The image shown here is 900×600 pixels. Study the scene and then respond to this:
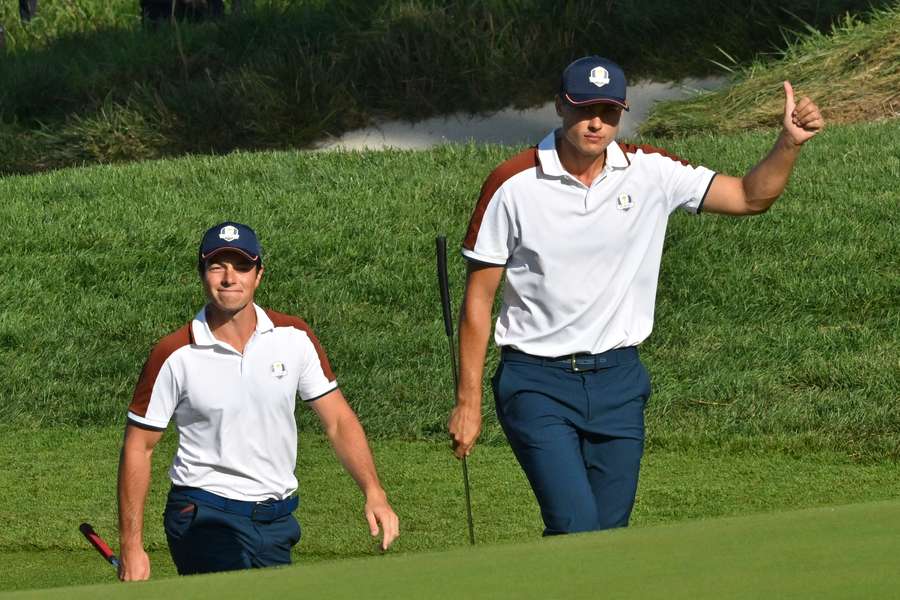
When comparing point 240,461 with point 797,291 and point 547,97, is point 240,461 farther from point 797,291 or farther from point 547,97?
point 547,97

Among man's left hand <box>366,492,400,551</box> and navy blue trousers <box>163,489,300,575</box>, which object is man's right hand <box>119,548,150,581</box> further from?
man's left hand <box>366,492,400,551</box>

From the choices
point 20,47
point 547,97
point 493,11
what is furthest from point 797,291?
point 20,47

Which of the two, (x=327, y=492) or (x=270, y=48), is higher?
(x=270, y=48)

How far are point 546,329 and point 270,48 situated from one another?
13700 mm

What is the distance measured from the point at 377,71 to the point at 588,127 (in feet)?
42.0

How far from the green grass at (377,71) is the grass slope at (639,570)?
532 inches

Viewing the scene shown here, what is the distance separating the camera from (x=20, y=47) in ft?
75.2

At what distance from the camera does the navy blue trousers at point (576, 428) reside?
17.8 feet

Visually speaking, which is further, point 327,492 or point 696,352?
point 696,352

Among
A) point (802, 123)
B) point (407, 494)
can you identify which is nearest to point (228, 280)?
point (802, 123)

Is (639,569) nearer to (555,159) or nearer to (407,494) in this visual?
(555,159)

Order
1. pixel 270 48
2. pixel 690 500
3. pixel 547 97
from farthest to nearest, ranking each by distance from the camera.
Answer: pixel 270 48, pixel 547 97, pixel 690 500

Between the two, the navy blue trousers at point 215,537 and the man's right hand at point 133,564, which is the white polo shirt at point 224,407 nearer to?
the navy blue trousers at point 215,537

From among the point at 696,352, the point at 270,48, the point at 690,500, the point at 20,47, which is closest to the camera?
the point at 690,500
